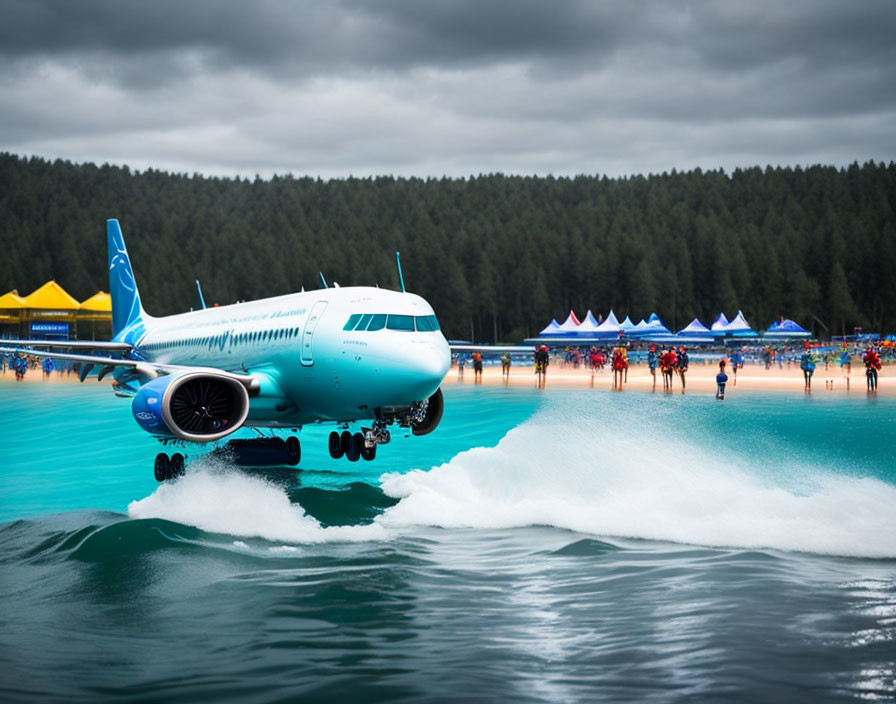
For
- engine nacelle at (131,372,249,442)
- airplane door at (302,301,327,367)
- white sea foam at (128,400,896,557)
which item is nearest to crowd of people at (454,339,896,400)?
white sea foam at (128,400,896,557)

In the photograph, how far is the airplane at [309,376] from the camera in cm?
2366

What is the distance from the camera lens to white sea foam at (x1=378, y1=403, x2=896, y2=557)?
19.4 meters

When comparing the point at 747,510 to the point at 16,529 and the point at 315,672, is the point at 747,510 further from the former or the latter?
the point at 16,529

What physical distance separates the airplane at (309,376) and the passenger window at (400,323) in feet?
0.09

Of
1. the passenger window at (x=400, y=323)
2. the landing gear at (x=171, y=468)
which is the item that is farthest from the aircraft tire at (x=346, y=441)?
the landing gear at (x=171, y=468)

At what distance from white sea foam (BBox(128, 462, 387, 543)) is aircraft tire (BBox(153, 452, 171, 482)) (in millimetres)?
1363

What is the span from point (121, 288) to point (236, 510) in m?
23.8

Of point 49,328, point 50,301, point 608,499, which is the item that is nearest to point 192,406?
point 608,499

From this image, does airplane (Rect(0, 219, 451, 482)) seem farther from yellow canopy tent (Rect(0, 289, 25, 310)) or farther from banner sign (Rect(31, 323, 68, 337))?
yellow canopy tent (Rect(0, 289, 25, 310))

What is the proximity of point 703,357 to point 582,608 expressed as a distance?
89.9 meters

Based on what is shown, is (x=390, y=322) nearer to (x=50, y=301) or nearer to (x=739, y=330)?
(x=739, y=330)

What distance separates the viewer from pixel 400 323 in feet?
78.8

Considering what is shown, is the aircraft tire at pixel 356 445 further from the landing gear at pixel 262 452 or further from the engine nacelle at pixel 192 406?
the landing gear at pixel 262 452

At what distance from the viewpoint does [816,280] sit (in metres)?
172
